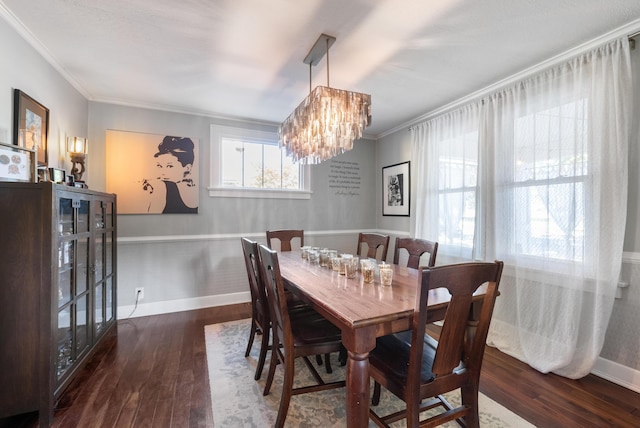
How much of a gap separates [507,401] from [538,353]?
2.15ft

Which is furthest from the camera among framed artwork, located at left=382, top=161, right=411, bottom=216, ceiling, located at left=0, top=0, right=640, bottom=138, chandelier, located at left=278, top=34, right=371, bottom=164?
framed artwork, located at left=382, top=161, right=411, bottom=216

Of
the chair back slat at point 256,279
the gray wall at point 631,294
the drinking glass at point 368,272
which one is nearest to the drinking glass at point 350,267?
the drinking glass at point 368,272

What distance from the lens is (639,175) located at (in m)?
1.80

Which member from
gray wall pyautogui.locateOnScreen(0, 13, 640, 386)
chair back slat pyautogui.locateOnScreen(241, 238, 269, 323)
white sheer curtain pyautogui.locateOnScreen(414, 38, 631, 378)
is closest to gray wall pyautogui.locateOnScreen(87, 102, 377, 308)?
gray wall pyautogui.locateOnScreen(0, 13, 640, 386)

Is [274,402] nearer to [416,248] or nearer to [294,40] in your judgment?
[416,248]

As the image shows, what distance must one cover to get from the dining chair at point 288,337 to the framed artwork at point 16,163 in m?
1.47

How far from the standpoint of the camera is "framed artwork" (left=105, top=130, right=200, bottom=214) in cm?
296

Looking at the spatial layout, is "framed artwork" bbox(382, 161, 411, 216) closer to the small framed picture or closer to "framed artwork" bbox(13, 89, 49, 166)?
the small framed picture

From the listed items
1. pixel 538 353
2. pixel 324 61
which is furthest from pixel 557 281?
pixel 324 61

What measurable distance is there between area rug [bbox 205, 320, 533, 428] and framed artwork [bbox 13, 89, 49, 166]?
2001mm

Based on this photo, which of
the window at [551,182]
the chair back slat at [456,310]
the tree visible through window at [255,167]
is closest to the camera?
the chair back slat at [456,310]

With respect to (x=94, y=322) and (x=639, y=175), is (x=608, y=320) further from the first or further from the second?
(x=94, y=322)

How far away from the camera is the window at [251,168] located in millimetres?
3406

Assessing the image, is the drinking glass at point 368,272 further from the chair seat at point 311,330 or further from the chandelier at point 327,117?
the chandelier at point 327,117
